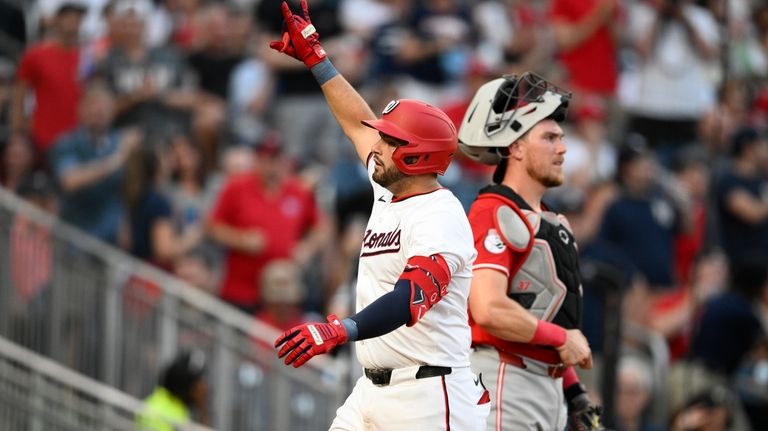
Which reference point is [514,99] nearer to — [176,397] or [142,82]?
[176,397]

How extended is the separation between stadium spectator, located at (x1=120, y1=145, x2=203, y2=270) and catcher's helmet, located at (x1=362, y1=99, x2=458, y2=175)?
20.3 feet

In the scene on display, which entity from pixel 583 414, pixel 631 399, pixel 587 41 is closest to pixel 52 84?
pixel 587 41

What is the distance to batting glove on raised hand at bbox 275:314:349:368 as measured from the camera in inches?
201

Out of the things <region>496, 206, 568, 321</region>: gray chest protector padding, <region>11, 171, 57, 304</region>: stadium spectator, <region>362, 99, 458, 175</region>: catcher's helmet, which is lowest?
<region>11, 171, 57, 304</region>: stadium spectator

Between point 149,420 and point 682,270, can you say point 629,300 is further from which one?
point 149,420

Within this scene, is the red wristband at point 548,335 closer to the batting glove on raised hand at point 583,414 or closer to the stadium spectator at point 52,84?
the batting glove on raised hand at point 583,414

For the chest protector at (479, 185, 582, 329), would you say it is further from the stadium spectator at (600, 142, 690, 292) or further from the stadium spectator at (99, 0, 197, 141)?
the stadium spectator at (99, 0, 197, 141)

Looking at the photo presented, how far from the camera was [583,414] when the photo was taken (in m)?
6.79

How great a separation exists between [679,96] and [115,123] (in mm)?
6048

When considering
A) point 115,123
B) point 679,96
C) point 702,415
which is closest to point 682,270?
point 679,96

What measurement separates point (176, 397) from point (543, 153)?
422cm

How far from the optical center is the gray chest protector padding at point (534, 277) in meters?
6.40

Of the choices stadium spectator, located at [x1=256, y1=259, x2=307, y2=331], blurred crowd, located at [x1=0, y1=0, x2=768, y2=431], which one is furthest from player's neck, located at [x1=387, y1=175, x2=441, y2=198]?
stadium spectator, located at [x1=256, y1=259, x2=307, y2=331]

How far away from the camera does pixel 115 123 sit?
41.2ft
